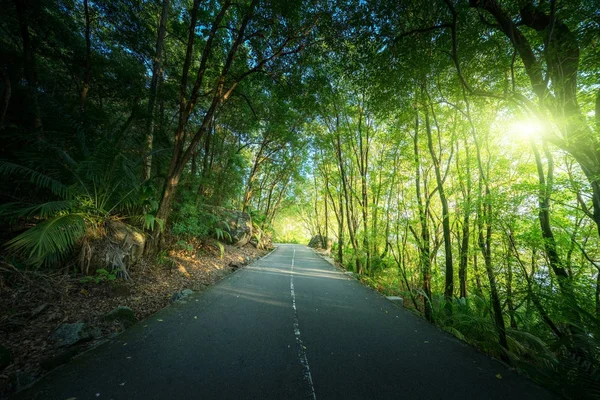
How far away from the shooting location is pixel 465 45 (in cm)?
381

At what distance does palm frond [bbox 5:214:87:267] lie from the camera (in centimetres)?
253

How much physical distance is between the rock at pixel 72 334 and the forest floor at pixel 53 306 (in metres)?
0.03

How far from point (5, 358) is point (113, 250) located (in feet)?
6.96

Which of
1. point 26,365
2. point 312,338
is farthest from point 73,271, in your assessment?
point 312,338

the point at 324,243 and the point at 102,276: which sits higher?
the point at 324,243

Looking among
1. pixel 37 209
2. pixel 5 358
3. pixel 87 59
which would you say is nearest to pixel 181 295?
pixel 5 358

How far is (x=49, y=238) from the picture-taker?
2.64 meters

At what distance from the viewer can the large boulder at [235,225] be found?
10.3m

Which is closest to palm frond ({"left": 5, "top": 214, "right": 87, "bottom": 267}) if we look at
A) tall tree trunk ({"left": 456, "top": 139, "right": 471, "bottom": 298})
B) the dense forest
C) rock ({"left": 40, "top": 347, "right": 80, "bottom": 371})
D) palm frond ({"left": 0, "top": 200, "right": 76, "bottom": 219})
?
the dense forest

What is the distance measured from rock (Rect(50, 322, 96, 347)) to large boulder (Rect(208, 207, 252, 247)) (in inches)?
304

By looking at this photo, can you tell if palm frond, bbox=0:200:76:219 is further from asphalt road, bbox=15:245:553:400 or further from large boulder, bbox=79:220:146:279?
asphalt road, bbox=15:245:553:400

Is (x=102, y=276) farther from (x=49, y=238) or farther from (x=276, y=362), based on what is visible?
(x=276, y=362)

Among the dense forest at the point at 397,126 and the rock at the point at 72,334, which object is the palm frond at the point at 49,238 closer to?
the dense forest at the point at 397,126

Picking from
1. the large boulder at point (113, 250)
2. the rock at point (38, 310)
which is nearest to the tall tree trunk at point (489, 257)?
the rock at point (38, 310)
